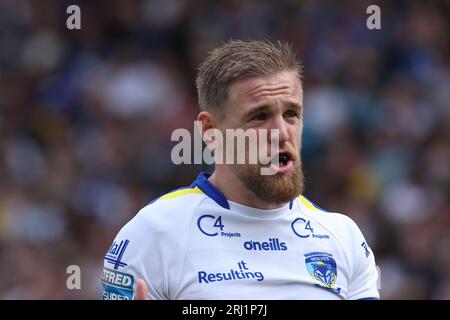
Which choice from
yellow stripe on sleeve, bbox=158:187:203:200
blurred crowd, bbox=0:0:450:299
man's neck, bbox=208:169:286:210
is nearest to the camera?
man's neck, bbox=208:169:286:210

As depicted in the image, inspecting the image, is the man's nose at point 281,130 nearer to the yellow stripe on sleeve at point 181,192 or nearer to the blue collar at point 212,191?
the blue collar at point 212,191

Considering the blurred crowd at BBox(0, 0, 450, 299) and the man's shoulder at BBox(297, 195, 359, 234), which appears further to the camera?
the blurred crowd at BBox(0, 0, 450, 299)

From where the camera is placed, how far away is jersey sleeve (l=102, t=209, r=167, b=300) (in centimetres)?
394

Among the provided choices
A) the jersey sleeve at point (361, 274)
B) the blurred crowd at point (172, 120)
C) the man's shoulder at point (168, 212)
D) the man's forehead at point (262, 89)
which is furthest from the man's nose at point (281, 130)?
the blurred crowd at point (172, 120)

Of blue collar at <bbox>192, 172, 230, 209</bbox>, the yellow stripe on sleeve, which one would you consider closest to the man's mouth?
blue collar at <bbox>192, 172, 230, 209</bbox>

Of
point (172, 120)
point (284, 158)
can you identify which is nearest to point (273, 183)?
point (284, 158)

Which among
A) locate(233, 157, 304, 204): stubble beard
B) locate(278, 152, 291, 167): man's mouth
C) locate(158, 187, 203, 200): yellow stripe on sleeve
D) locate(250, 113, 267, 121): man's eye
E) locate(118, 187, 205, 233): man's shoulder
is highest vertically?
locate(250, 113, 267, 121): man's eye

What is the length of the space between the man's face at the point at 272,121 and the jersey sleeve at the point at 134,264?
18.8 inches

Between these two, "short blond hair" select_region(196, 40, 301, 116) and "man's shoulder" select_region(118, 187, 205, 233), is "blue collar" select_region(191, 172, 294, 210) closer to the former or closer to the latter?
"man's shoulder" select_region(118, 187, 205, 233)

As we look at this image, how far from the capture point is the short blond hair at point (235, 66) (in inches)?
162

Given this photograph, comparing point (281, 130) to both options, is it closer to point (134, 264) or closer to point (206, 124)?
point (206, 124)

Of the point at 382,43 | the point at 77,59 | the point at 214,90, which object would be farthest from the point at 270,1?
the point at 214,90

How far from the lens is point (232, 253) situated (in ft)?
13.4

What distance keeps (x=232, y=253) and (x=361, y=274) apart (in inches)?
24.3
